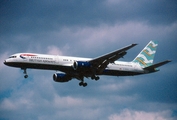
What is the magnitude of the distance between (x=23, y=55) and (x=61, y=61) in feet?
27.7

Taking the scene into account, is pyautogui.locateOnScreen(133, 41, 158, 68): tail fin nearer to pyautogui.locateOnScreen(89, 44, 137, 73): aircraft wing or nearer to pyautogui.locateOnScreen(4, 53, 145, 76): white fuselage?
pyautogui.locateOnScreen(89, 44, 137, 73): aircraft wing

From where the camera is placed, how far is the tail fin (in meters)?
104

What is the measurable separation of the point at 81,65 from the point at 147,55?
25.5m

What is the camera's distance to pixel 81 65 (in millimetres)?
89188

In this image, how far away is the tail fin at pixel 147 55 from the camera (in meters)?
104

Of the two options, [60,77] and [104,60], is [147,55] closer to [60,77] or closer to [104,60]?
[104,60]

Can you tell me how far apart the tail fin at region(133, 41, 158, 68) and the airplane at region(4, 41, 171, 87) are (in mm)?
2306

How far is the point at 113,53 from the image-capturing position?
3374 inches

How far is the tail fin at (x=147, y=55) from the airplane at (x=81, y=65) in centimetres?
231

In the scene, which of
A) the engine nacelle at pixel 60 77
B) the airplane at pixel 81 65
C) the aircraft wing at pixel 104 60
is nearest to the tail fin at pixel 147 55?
the airplane at pixel 81 65

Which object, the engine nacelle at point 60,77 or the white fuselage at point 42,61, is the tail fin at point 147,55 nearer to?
the white fuselage at point 42,61

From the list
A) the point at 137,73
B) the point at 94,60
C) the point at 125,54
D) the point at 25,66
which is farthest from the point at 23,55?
the point at 137,73

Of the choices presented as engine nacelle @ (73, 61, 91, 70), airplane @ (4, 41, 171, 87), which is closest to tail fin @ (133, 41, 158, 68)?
airplane @ (4, 41, 171, 87)

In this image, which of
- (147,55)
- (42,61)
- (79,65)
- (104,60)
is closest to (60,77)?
(79,65)
